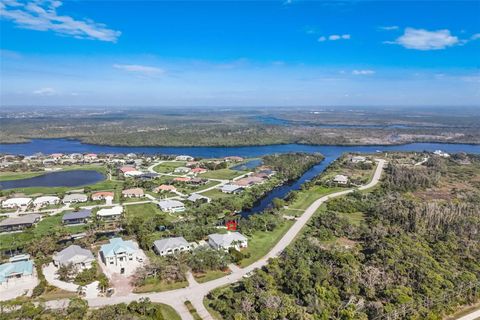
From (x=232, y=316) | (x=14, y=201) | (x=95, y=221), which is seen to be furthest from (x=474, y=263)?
(x=14, y=201)

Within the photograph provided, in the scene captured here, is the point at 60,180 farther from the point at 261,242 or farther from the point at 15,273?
the point at 261,242

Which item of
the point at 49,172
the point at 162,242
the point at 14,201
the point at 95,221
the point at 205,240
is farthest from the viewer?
the point at 49,172

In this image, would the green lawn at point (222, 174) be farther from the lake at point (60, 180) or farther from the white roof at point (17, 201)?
the white roof at point (17, 201)

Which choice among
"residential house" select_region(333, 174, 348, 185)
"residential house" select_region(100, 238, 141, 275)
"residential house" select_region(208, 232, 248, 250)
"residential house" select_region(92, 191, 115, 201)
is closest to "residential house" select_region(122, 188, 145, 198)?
"residential house" select_region(92, 191, 115, 201)

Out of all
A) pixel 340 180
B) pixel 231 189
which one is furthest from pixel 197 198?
pixel 340 180

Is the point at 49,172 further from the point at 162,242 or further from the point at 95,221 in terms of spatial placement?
the point at 162,242

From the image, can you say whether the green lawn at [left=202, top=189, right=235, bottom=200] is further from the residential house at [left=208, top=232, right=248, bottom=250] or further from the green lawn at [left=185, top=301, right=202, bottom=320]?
the green lawn at [left=185, top=301, right=202, bottom=320]

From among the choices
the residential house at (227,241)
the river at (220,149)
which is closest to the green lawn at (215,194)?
the residential house at (227,241)
